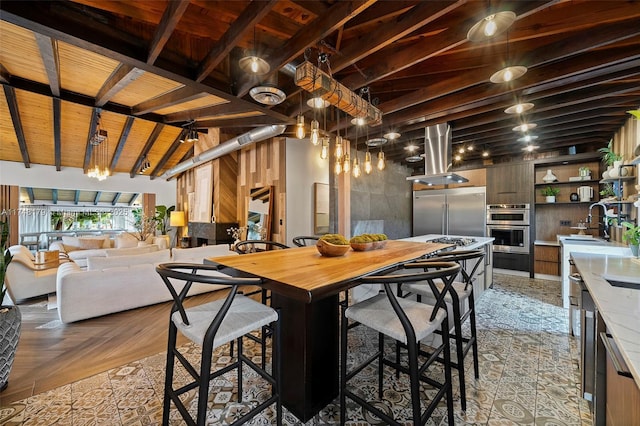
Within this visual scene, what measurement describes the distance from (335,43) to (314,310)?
2.38 m

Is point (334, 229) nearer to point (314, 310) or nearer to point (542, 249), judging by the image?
point (314, 310)

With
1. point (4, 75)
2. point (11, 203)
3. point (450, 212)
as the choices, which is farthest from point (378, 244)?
point (11, 203)

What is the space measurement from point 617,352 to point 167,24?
10.1ft

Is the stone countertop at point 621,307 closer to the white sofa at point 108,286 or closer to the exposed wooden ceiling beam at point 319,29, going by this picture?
the exposed wooden ceiling beam at point 319,29

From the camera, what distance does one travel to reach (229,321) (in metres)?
1.37

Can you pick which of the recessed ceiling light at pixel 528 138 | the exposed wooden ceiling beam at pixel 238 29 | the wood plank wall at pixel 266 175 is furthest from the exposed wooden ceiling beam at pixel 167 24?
the recessed ceiling light at pixel 528 138

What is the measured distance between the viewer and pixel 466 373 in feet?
6.83

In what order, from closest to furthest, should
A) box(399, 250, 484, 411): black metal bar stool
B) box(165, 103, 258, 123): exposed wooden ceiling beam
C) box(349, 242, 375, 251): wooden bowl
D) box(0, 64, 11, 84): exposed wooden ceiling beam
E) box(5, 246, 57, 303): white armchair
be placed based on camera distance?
box(399, 250, 484, 411): black metal bar stool → box(349, 242, 375, 251): wooden bowl → box(0, 64, 11, 84): exposed wooden ceiling beam → box(5, 246, 57, 303): white armchair → box(165, 103, 258, 123): exposed wooden ceiling beam

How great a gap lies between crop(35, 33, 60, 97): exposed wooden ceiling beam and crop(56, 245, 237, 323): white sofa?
2.30 m

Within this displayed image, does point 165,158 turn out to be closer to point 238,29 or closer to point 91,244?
point 91,244

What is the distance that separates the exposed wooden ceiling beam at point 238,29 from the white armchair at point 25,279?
3.80 meters

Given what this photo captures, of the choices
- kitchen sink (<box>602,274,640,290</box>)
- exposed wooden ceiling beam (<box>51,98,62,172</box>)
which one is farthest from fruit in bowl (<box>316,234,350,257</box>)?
exposed wooden ceiling beam (<box>51,98,62,172</box>)

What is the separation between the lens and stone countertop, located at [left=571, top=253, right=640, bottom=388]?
74cm

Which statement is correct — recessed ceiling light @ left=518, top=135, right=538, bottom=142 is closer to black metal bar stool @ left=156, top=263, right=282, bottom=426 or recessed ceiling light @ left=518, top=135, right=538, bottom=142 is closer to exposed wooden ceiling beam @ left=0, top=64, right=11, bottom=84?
black metal bar stool @ left=156, top=263, right=282, bottom=426
